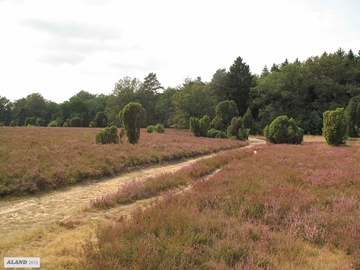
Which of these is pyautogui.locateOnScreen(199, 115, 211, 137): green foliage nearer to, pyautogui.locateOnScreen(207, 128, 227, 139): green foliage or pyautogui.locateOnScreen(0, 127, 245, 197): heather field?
pyautogui.locateOnScreen(207, 128, 227, 139): green foliage

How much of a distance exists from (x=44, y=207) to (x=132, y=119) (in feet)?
48.0

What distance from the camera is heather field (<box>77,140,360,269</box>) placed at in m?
3.83

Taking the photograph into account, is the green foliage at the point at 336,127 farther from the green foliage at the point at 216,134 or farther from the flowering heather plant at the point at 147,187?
the green foliage at the point at 216,134

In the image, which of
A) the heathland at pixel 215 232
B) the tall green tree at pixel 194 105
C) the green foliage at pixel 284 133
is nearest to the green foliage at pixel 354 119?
the green foliage at pixel 284 133

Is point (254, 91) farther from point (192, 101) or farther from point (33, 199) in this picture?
point (33, 199)

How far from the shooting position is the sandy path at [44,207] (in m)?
6.17

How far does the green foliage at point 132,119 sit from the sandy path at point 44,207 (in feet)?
38.6

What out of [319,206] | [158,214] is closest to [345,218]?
[319,206]

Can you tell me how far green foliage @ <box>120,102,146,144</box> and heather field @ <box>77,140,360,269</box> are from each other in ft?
47.0

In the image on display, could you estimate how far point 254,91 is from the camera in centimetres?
6906

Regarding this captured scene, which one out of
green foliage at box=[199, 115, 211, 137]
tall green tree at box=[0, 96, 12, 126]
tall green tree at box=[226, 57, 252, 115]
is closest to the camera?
green foliage at box=[199, 115, 211, 137]

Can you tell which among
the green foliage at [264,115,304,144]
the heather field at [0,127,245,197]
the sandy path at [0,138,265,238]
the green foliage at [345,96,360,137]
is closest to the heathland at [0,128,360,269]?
the sandy path at [0,138,265,238]

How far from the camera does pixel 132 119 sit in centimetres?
2173

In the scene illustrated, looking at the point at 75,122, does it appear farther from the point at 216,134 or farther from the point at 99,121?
the point at 216,134
